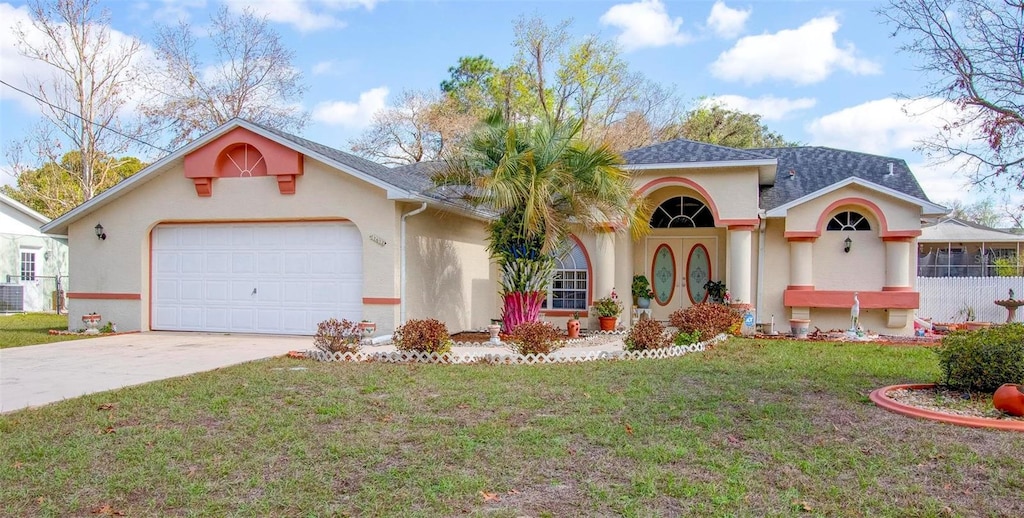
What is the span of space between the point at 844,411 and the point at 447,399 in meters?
4.17

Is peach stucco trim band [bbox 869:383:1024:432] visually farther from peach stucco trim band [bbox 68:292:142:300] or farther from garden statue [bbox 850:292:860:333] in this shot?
peach stucco trim band [bbox 68:292:142:300]

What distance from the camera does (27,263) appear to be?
2503cm

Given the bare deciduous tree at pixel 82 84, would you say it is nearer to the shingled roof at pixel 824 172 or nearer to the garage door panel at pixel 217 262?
the garage door panel at pixel 217 262

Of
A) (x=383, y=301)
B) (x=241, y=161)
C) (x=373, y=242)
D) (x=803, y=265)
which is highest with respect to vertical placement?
(x=241, y=161)

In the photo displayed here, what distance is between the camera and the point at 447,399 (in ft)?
25.0

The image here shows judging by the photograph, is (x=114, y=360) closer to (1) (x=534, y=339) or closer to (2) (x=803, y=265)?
(1) (x=534, y=339)

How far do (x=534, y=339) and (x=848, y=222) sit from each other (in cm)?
907

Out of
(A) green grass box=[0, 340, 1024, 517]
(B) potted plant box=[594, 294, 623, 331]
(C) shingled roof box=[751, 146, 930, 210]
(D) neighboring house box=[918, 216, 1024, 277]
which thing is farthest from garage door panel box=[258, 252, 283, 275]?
(D) neighboring house box=[918, 216, 1024, 277]

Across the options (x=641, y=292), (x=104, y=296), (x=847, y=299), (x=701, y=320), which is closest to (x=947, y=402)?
(x=701, y=320)

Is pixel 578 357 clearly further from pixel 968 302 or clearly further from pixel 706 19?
pixel 968 302

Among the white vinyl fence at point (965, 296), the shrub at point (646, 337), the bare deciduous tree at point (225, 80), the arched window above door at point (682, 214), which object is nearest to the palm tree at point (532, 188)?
the shrub at point (646, 337)

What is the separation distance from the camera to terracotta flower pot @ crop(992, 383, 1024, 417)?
6445 millimetres

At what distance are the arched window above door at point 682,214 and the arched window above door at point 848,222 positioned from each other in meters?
2.83

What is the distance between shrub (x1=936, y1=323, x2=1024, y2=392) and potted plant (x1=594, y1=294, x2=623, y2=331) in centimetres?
828
